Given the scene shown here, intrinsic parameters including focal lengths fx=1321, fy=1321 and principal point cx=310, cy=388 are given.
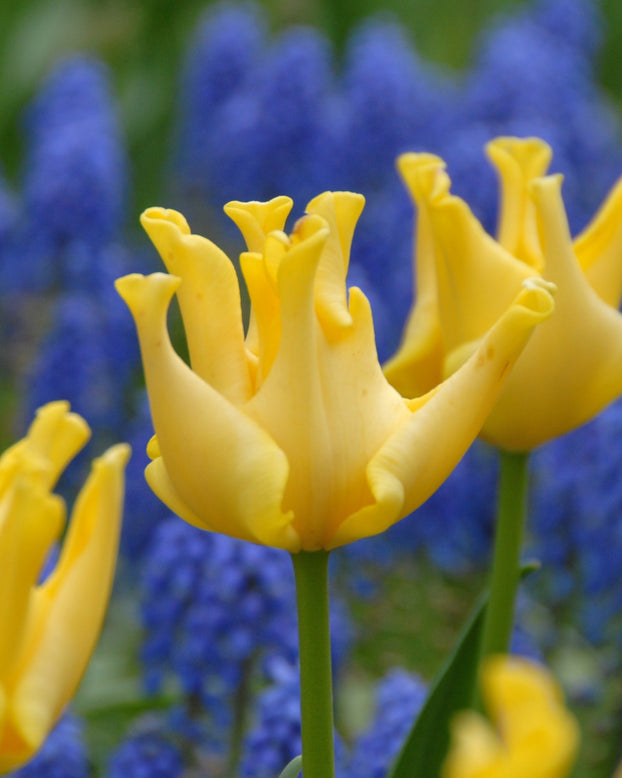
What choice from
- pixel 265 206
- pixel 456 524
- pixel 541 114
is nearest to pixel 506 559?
pixel 265 206

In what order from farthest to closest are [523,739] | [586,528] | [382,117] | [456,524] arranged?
[382,117]
[456,524]
[586,528]
[523,739]

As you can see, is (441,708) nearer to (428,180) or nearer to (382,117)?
(428,180)

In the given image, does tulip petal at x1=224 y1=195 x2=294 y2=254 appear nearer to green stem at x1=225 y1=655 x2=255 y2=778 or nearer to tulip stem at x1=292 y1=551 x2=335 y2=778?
tulip stem at x1=292 y1=551 x2=335 y2=778

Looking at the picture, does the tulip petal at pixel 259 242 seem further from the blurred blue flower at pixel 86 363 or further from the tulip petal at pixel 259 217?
the blurred blue flower at pixel 86 363

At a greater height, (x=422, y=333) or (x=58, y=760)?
(x=422, y=333)

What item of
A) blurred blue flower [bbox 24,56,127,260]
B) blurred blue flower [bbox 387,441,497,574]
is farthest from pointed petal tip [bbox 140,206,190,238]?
blurred blue flower [bbox 24,56,127,260]

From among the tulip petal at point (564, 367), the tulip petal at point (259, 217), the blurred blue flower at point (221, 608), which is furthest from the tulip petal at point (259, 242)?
the blurred blue flower at point (221, 608)
